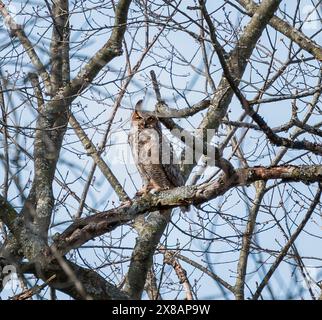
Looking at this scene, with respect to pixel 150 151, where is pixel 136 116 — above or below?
above

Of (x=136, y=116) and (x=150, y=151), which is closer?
(x=150, y=151)

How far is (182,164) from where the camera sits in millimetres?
6250

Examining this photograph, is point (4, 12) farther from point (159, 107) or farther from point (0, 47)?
point (159, 107)

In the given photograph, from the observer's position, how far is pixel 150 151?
696 cm

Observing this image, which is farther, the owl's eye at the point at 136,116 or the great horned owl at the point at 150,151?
the owl's eye at the point at 136,116

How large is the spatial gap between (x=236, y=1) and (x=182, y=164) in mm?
1587

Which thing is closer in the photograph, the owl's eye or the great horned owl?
the great horned owl

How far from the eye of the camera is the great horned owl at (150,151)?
22.4ft

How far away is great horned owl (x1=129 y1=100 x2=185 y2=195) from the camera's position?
6.84 m

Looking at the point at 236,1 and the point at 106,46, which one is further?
the point at 236,1

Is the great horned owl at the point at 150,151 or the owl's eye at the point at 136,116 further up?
the owl's eye at the point at 136,116

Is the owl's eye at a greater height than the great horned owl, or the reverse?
the owl's eye
